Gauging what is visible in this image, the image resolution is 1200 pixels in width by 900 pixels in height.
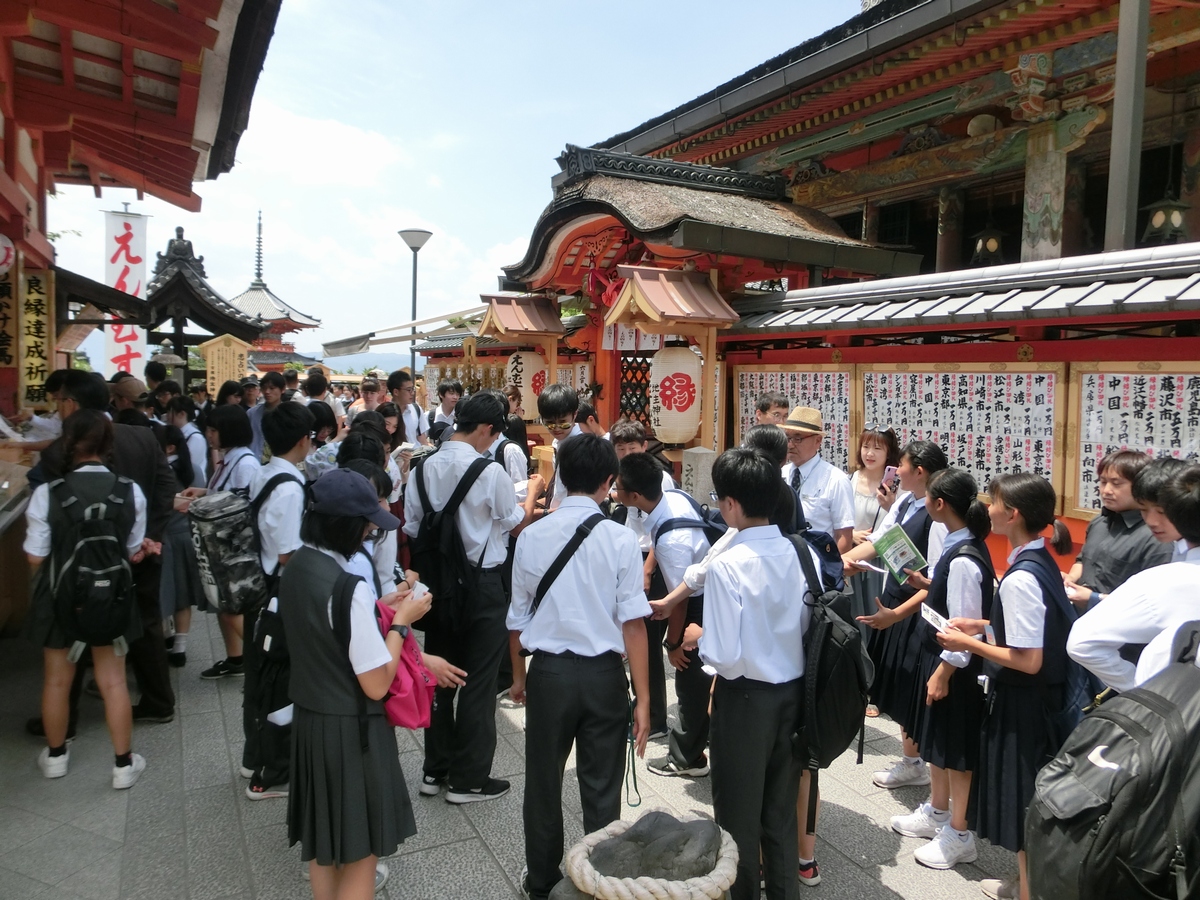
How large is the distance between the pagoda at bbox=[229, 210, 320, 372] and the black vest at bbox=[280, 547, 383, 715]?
3491 cm

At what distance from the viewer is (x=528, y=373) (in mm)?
11500

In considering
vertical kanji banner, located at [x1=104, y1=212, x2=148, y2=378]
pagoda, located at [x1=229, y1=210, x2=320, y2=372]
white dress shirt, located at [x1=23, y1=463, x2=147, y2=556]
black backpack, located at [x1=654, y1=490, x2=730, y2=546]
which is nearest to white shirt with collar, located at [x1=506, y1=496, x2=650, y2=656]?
black backpack, located at [x1=654, y1=490, x2=730, y2=546]

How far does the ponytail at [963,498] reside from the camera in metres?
3.47

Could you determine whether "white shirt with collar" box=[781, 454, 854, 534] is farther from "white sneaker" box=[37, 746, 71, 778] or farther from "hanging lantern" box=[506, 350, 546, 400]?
"hanging lantern" box=[506, 350, 546, 400]

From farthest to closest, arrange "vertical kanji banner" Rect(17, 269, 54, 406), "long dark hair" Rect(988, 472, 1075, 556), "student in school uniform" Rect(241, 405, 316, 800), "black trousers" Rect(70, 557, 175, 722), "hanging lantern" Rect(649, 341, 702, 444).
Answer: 1. "vertical kanji banner" Rect(17, 269, 54, 406)
2. "hanging lantern" Rect(649, 341, 702, 444)
3. "black trousers" Rect(70, 557, 175, 722)
4. "student in school uniform" Rect(241, 405, 316, 800)
5. "long dark hair" Rect(988, 472, 1075, 556)

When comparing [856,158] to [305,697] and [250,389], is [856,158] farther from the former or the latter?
[305,697]

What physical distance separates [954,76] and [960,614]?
7.52 metres

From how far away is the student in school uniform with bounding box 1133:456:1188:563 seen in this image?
9.45ft

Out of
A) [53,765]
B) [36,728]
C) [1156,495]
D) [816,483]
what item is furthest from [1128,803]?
[36,728]

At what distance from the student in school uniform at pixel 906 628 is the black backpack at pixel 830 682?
1.12 metres

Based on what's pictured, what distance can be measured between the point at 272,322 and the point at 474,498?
35.4m

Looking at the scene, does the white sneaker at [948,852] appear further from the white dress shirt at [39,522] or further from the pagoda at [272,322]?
the pagoda at [272,322]

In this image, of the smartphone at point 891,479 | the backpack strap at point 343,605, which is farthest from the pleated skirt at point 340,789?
the smartphone at point 891,479

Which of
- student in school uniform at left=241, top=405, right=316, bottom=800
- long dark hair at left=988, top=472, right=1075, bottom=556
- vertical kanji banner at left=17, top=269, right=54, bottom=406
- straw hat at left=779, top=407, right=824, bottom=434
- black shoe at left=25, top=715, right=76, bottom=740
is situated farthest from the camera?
vertical kanji banner at left=17, top=269, right=54, bottom=406
